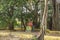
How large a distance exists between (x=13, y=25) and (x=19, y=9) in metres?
1.35

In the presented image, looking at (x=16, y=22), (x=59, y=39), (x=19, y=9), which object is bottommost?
(x=59, y=39)

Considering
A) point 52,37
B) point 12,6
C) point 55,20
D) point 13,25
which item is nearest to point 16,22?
point 13,25

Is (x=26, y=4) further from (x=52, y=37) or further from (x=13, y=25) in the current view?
(x=52, y=37)

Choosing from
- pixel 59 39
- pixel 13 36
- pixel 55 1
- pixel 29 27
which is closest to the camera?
pixel 59 39

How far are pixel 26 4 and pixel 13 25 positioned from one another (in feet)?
4.93

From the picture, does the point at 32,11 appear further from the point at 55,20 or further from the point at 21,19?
the point at 55,20

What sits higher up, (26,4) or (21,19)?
(26,4)

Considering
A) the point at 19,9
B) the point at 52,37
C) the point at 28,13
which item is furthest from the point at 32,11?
the point at 52,37

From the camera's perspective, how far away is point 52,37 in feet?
28.9

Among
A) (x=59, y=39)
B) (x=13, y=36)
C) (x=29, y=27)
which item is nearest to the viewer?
(x=59, y=39)

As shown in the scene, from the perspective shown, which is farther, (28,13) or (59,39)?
(28,13)

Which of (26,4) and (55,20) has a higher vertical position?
(26,4)

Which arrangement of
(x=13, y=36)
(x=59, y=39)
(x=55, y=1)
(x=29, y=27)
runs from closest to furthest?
(x=59, y=39) → (x=13, y=36) → (x=29, y=27) → (x=55, y=1)

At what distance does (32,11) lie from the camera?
11016mm
